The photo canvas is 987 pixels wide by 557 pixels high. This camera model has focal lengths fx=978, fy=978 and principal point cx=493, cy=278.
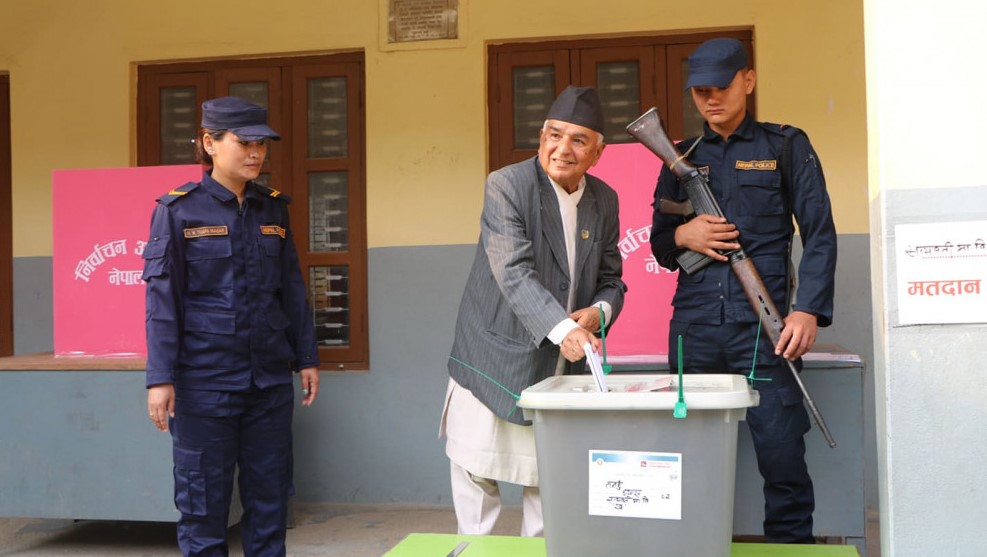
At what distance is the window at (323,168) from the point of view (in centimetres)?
527

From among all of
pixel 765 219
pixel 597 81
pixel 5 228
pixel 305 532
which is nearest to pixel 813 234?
pixel 765 219

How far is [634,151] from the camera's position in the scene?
3.88 metres

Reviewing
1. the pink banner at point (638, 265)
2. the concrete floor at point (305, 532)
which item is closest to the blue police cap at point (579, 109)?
the pink banner at point (638, 265)

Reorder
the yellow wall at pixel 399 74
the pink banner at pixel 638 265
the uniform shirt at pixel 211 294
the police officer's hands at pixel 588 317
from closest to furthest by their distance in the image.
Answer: the police officer's hands at pixel 588 317, the uniform shirt at pixel 211 294, the pink banner at pixel 638 265, the yellow wall at pixel 399 74

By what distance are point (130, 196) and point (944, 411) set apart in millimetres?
3616

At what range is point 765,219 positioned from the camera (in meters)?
2.81

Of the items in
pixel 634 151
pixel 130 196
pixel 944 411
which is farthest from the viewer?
pixel 130 196

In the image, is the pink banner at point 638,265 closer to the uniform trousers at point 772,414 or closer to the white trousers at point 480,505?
the uniform trousers at point 772,414

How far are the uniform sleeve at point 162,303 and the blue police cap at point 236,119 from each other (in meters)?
0.34

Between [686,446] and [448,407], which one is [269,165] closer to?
[448,407]

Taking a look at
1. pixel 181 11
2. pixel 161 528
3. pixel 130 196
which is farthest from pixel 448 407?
pixel 181 11

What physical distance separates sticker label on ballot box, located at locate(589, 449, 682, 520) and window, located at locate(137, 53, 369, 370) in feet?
11.5

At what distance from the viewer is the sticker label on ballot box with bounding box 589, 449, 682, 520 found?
1829mm

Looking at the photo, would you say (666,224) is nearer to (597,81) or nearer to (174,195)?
(174,195)
